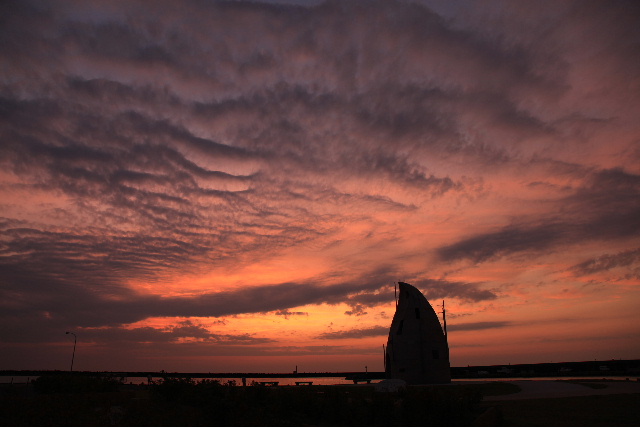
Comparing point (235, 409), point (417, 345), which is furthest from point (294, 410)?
point (417, 345)

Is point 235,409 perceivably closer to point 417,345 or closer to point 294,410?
point 294,410

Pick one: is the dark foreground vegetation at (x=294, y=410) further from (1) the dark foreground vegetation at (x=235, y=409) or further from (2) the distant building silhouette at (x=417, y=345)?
(2) the distant building silhouette at (x=417, y=345)

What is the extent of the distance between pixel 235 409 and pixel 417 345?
32.5 meters

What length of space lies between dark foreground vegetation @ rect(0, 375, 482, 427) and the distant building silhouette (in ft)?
76.1

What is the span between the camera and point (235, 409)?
19.6m

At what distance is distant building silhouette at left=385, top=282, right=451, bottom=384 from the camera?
156 ft

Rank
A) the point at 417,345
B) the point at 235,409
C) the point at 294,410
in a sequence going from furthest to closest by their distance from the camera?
the point at 417,345 → the point at 294,410 → the point at 235,409

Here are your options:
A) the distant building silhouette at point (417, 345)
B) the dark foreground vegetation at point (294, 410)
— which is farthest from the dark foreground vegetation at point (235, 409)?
the distant building silhouette at point (417, 345)

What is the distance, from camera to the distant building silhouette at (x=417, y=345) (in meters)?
47.5

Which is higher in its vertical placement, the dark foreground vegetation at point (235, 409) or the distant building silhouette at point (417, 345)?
the distant building silhouette at point (417, 345)

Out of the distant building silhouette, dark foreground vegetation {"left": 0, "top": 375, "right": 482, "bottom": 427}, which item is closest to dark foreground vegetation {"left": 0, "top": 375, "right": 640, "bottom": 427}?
dark foreground vegetation {"left": 0, "top": 375, "right": 482, "bottom": 427}

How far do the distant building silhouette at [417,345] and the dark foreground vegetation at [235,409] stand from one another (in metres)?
23.2

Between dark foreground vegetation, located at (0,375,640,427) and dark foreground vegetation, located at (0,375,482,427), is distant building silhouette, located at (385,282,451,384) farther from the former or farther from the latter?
dark foreground vegetation, located at (0,375,482,427)

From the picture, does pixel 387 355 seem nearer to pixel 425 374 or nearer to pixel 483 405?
pixel 425 374
